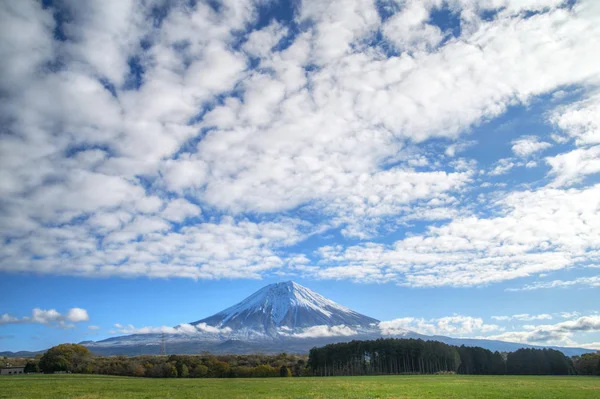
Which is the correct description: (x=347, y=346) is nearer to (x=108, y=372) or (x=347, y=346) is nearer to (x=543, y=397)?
(x=108, y=372)

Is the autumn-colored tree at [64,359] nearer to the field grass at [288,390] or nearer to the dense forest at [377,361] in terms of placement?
the dense forest at [377,361]

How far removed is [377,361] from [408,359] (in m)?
8.20

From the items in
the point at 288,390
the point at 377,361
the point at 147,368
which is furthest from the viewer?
the point at 377,361

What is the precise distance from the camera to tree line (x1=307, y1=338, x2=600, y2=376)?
4368 inches

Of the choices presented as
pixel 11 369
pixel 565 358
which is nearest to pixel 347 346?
pixel 565 358

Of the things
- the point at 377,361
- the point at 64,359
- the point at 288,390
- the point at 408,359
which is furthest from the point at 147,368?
the point at 288,390

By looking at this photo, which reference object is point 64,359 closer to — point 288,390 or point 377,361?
point 288,390

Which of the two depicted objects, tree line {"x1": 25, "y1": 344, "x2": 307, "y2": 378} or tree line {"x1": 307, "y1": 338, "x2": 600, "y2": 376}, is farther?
tree line {"x1": 307, "y1": 338, "x2": 600, "y2": 376}

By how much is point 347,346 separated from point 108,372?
60.1 m

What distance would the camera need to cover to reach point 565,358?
10281 centimetres

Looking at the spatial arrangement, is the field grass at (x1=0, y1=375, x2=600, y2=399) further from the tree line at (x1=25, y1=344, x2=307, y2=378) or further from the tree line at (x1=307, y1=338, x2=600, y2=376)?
the tree line at (x1=307, y1=338, x2=600, y2=376)

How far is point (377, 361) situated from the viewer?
114m

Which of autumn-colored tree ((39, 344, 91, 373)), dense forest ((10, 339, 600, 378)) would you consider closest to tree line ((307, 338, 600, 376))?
dense forest ((10, 339, 600, 378))

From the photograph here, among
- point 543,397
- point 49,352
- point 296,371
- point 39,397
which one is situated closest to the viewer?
point 39,397
